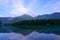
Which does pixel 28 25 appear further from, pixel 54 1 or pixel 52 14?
pixel 54 1

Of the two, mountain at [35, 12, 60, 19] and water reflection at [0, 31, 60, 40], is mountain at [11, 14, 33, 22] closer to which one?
mountain at [35, 12, 60, 19]

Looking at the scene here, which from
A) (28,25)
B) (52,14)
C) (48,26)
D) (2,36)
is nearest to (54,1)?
(52,14)

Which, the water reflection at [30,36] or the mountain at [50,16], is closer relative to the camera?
the water reflection at [30,36]

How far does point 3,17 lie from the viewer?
8.66ft

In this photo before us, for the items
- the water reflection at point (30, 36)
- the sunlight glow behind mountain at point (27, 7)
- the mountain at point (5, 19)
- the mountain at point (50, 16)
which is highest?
the sunlight glow behind mountain at point (27, 7)

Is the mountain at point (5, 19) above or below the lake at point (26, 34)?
above

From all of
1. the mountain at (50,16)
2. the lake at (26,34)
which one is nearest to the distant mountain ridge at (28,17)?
the mountain at (50,16)

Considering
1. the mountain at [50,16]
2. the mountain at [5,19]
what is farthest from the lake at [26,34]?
the mountain at [50,16]

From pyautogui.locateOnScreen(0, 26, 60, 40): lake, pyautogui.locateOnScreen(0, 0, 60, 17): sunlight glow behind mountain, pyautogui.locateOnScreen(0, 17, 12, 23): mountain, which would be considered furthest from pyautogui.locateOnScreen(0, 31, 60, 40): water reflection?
pyautogui.locateOnScreen(0, 0, 60, 17): sunlight glow behind mountain

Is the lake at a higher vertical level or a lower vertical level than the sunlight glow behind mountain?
lower

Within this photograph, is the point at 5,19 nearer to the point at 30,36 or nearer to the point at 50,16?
the point at 30,36

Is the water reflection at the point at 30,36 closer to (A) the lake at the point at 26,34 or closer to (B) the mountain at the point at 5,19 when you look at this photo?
(A) the lake at the point at 26,34

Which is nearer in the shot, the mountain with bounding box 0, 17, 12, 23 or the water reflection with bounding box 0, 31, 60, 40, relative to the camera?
the water reflection with bounding box 0, 31, 60, 40

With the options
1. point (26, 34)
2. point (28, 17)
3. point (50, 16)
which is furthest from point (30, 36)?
point (50, 16)
